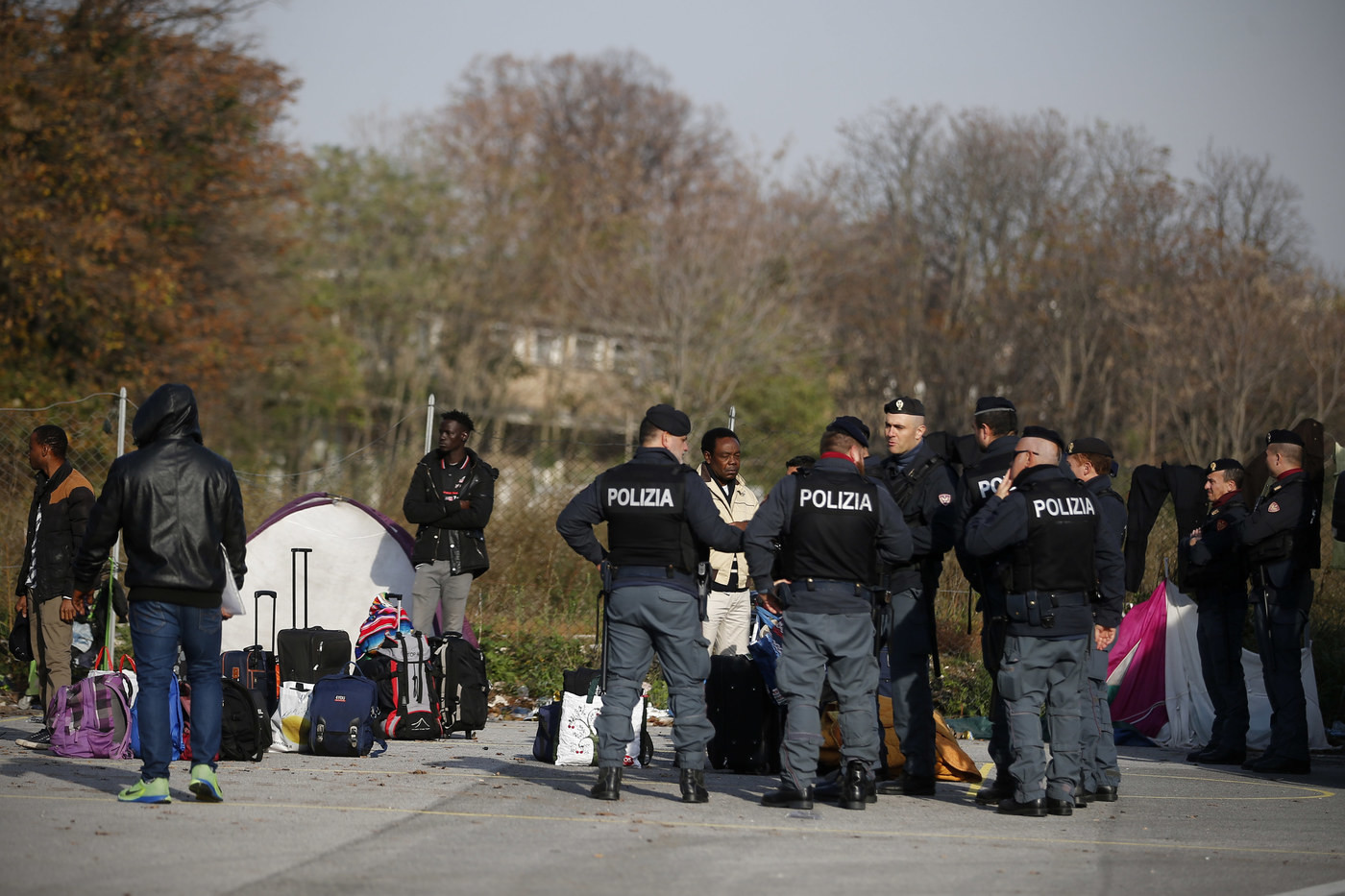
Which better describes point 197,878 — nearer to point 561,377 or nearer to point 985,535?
point 985,535

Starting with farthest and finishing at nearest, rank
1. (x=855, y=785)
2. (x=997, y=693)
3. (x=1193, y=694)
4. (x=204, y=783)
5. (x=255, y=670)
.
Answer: (x=1193, y=694)
(x=255, y=670)
(x=997, y=693)
(x=855, y=785)
(x=204, y=783)

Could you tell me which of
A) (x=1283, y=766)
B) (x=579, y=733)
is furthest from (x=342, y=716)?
(x=1283, y=766)

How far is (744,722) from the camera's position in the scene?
29.8 ft

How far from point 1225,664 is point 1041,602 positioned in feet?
11.2

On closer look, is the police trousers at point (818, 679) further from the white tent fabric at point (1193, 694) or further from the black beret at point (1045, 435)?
the white tent fabric at point (1193, 694)

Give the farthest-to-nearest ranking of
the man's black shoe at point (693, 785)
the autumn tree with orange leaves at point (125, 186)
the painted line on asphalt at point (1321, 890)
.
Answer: the autumn tree with orange leaves at point (125, 186)
the man's black shoe at point (693, 785)
the painted line on asphalt at point (1321, 890)

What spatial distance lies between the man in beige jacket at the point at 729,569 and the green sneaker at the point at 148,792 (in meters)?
4.57

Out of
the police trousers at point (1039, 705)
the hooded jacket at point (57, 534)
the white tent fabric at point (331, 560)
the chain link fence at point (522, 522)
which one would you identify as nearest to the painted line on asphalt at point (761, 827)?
the police trousers at point (1039, 705)

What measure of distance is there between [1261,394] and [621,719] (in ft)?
97.3

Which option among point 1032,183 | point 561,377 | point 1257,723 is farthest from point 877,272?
point 1257,723

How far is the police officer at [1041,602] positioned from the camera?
7.40 m

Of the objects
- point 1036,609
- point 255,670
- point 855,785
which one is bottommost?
point 855,785

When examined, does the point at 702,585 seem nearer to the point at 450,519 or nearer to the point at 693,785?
the point at 693,785

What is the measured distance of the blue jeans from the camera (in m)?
6.99
